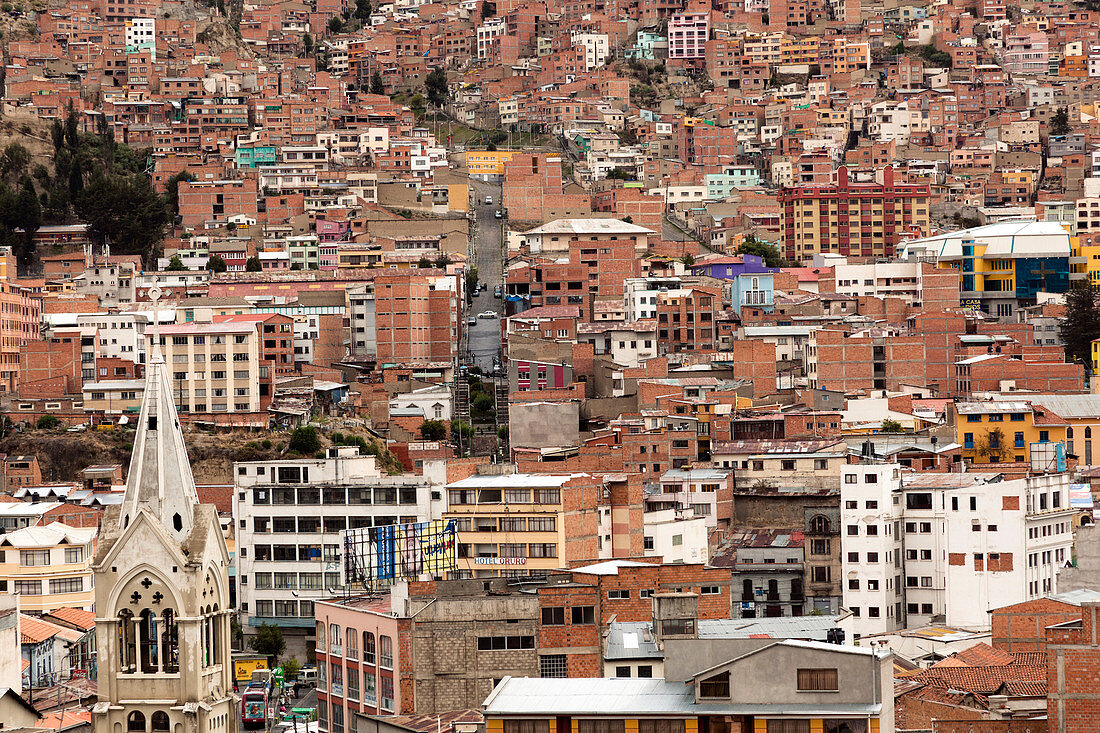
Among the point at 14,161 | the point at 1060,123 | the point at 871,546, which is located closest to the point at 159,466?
the point at 871,546

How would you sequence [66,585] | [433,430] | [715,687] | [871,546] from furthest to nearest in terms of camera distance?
1. [433,430]
2. [66,585]
3. [871,546]
4. [715,687]

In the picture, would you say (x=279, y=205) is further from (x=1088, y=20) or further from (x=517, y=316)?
(x=1088, y=20)

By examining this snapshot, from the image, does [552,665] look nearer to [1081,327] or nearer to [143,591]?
[143,591]

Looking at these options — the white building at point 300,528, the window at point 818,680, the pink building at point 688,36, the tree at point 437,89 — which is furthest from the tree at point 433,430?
the pink building at point 688,36

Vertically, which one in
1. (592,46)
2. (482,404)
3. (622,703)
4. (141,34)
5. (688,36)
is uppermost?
(688,36)

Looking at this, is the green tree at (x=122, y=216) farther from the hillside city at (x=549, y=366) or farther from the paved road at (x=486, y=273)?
the paved road at (x=486, y=273)

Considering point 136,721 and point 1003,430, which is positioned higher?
point 1003,430

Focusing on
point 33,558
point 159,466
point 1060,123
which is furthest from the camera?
point 1060,123

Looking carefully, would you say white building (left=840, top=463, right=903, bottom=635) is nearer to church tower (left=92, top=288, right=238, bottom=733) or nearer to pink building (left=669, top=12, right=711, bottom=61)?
church tower (left=92, top=288, right=238, bottom=733)
